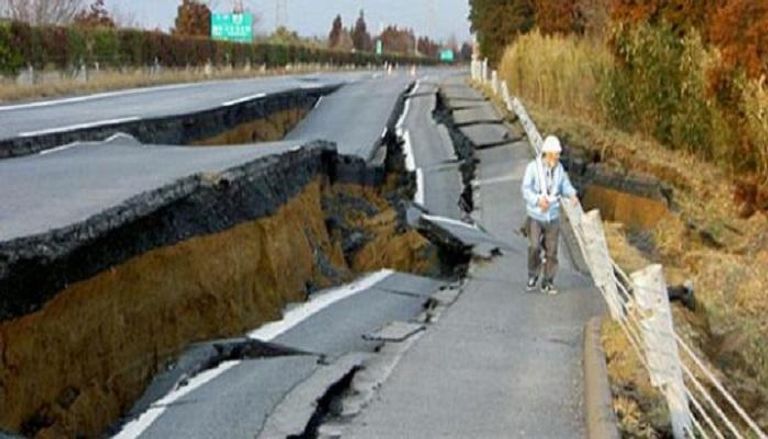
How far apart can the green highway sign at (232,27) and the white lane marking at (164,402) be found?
6900cm

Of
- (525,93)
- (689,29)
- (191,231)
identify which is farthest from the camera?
(525,93)

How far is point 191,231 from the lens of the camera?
1191 cm

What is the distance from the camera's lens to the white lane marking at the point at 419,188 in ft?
70.8

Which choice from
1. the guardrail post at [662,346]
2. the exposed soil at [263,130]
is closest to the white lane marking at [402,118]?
the exposed soil at [263,130]

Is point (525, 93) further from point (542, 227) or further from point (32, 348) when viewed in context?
point (32, 348)

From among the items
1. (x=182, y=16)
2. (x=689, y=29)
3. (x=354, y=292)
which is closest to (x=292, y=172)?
(x=354, y=292)

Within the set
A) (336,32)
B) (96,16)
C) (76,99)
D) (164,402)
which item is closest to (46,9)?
(96,16)

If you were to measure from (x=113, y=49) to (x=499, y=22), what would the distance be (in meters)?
16.6

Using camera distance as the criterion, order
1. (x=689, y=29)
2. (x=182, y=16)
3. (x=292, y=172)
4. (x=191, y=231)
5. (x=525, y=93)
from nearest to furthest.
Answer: (x=191, y=231)
(x=292, y=172)
(x=689, y=29)
(x=525, y=93)
(x=182, y=16)

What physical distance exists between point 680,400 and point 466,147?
67.7 feet

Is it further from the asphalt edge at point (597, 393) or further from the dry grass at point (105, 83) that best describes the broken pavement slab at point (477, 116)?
the asphalt edge at point (597, 393)

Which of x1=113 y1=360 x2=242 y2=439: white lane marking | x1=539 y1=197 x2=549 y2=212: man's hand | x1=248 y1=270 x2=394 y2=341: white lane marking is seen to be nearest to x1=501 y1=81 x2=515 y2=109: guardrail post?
x1=248 y1=270 x2=394 y2=341: white lane marking

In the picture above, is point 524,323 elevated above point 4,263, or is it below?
below

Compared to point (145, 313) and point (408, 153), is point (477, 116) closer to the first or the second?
point (408, 153)
